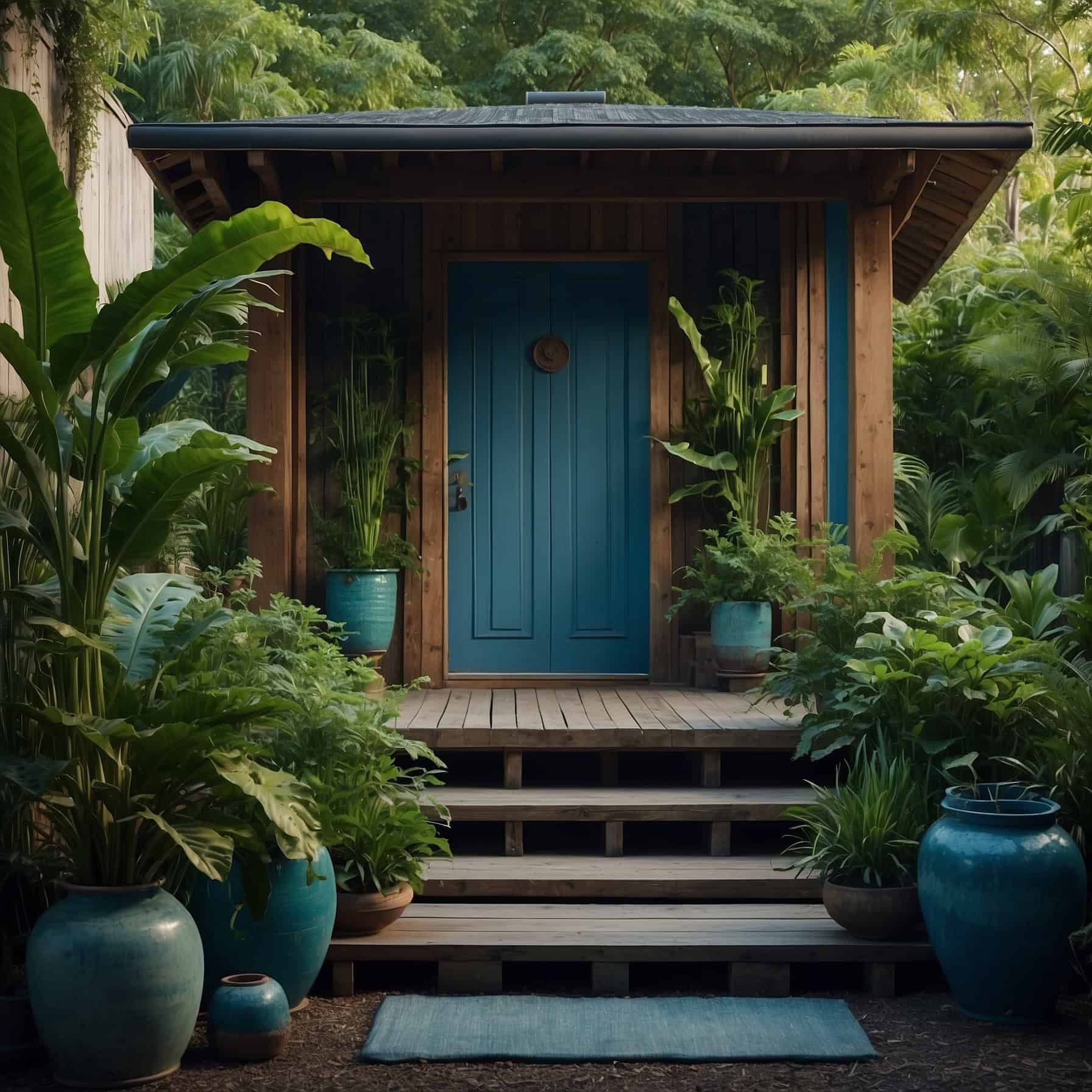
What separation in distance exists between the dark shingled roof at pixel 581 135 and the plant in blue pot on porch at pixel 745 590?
184 cm

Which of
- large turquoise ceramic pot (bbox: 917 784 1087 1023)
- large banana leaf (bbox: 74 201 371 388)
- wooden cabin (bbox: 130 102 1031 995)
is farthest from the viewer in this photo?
wooden cabin (bbox: 130 102 1031 995)

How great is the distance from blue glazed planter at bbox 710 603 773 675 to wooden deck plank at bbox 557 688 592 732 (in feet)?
2.60

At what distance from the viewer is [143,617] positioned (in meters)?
3.89

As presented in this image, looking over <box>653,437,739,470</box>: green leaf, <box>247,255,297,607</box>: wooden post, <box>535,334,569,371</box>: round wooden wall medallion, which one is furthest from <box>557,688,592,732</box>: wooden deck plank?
<box>535,334,569,371</box>: round wooden wall medallion

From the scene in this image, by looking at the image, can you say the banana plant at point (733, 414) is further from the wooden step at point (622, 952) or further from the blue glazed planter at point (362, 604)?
the wooden step at point (622, 952)

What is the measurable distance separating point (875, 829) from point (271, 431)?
3.53 m

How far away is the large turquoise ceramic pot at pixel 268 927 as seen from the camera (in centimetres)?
Answer: 371

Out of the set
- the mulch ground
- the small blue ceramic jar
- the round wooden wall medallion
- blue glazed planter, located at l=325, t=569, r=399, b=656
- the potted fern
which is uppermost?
the round wooden wall medallion

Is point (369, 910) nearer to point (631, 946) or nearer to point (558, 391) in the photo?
point (631, 946)

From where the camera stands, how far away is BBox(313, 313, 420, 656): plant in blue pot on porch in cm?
632

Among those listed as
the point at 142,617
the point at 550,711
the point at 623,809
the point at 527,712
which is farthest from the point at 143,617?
the point at 550,711

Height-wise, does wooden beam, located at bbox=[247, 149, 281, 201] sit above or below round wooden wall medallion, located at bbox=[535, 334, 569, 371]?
above

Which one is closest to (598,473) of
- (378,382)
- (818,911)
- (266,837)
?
(378,382)

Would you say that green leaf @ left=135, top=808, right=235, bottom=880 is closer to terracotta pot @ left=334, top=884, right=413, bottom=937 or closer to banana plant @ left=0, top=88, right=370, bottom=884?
banana plant @ left=0, top=88, right=370, bottom=884
